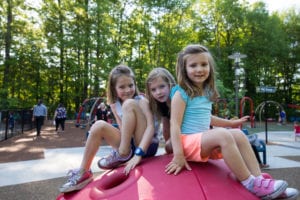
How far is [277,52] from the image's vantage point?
37.8m

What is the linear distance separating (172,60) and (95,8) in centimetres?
976

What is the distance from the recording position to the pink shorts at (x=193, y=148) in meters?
2.60

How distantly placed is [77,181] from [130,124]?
76cm

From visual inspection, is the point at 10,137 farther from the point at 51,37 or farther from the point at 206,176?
the point at 51,37

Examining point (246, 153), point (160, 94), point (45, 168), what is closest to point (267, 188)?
Result: point (246, 153)

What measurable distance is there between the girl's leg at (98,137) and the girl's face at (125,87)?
431 millimetres

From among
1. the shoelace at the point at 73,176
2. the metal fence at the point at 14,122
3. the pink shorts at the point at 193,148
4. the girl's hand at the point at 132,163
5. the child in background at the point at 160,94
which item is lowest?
the metal fence at the point at 14,122

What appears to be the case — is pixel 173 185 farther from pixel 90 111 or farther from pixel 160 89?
pixel 90 111

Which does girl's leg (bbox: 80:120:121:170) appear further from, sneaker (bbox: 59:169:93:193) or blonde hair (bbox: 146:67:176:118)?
blonde hair (bbox: 146:67:176:118)

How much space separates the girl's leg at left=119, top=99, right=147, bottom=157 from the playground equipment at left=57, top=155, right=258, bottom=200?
0.31 meters

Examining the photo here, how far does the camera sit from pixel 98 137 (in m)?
3.17

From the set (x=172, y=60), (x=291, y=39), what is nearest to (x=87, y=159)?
(x=172, y=60)

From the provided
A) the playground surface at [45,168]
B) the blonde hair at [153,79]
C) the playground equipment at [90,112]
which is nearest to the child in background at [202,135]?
the blonde hair at [153,79]

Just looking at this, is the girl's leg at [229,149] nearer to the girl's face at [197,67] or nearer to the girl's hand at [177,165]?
the girl's hand at [177,165]
